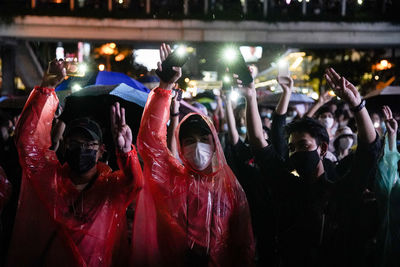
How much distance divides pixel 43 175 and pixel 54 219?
0.98 feet

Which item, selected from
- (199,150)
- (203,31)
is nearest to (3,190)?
(199,150)

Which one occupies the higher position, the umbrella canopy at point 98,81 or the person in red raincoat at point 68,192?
the umbrella canopy at point 98,81

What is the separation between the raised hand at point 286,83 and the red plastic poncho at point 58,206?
1.41 metres

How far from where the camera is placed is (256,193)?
A: 13.8ft

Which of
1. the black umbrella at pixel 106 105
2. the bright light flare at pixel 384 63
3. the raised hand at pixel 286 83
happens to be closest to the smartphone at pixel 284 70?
the raised hand at pixel 286 83

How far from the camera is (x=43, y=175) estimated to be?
3066mm

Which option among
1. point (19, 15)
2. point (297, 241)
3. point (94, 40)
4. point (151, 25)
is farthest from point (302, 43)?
point (297, 241)

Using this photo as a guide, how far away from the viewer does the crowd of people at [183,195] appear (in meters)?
3.02

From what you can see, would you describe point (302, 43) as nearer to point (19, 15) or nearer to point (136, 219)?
point (19, 15)

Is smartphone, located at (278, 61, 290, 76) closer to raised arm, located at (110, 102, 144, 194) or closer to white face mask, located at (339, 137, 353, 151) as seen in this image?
raised arm, located at (110, 102, 144, 194)

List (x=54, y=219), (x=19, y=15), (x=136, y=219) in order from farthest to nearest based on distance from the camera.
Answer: (x=19, y=15) < (x=136, y=219) < (x=54, y=219)

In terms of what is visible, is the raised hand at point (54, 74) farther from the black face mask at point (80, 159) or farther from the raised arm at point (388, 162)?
the raised arm at point (388, 162)

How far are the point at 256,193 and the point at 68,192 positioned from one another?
69.8 inches

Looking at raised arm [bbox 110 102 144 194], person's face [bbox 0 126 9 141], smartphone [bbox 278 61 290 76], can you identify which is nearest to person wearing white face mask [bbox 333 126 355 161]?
smartphone [bbox 278 61 290 76]
